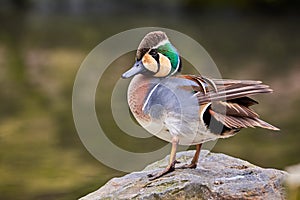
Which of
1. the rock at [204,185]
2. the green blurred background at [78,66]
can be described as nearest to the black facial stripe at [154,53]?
the rock at [204,185]

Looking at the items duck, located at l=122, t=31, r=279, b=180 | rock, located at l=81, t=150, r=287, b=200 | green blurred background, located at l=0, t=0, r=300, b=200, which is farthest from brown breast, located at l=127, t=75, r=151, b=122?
green blurred background, located at l=0, t=0, r=300, b=200

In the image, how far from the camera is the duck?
2824 millimetres

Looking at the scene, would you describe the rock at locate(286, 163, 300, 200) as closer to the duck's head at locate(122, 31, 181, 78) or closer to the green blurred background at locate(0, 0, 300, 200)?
the duck's head at locate(122, 31, 181, 78)

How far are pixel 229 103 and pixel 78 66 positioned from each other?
893 cm

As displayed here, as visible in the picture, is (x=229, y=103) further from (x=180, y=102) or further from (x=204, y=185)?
(x=204, y=185)

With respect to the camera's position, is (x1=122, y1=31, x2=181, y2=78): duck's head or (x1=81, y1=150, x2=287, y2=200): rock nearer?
(x1=122, y1=31, x2=181, y2=78): duck's head

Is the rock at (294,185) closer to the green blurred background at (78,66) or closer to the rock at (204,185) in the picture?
the rock at (204,185)

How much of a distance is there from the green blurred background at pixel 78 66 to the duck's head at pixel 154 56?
296 centimetres

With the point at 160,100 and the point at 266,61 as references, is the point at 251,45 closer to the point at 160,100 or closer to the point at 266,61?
the point at 266,61

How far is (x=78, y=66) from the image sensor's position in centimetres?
1167

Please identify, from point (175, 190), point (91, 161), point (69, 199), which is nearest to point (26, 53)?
point (91, 161)

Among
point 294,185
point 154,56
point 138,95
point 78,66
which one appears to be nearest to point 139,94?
point 138,95

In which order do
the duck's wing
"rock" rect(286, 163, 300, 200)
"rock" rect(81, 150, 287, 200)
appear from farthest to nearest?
"rock" rect(81, 150, 287, 200), the duck's wing, "rock" rect(286, 163, 300, 200)

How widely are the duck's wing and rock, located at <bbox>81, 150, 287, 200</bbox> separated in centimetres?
26
